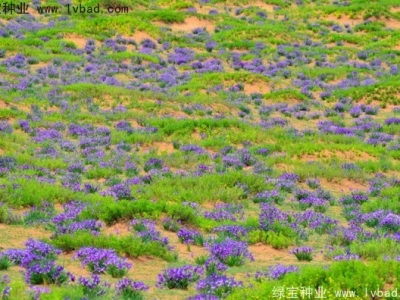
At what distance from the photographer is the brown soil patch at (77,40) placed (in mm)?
39519

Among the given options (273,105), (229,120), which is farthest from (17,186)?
(273,105)

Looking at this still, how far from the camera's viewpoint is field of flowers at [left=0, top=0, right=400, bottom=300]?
338 inches

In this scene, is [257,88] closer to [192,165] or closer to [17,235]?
[192,165]

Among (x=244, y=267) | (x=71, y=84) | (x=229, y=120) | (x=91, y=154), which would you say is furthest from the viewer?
(x=71, y=84)

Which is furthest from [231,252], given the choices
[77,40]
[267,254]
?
[77,40]

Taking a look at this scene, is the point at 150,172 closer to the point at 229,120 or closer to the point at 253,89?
the point at 229,120

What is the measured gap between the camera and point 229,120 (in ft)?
75.0

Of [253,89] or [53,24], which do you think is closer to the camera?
[253,89]

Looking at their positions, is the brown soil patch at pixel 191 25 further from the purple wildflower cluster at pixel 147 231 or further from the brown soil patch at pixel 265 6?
the purple wildflower cluster at pixel 147 231

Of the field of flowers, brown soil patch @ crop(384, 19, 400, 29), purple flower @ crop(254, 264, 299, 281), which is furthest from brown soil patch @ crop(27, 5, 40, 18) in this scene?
purple flower @ crop(254, 264, 299, 281)

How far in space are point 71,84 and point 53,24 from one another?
19.2 metres

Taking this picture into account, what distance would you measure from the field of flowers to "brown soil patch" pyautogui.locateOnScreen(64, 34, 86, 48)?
216 millimetres

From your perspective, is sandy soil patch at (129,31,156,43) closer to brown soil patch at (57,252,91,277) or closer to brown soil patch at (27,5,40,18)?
brown soil patch at (27,5,40,18)

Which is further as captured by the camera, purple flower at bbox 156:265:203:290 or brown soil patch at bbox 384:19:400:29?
brown soil patch at bbox 384:19:400:29
